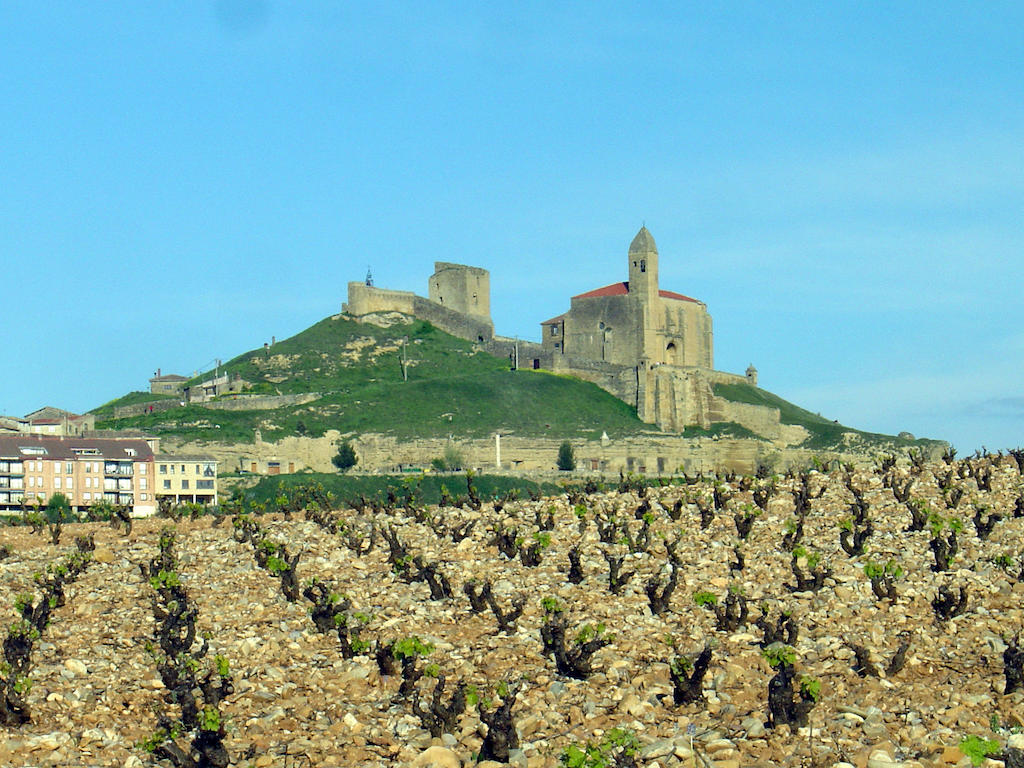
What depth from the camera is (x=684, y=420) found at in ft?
316

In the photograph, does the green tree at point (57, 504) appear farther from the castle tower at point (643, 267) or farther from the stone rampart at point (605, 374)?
the castle tower at point (643, 267)

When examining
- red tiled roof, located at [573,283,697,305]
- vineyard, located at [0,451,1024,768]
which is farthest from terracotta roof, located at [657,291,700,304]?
vineyard, located at [0,451,1024,768]

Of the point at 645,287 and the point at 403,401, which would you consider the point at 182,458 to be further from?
the point at 645,287

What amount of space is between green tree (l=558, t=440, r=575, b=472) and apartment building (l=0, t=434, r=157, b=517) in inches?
902

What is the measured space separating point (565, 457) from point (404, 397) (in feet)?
44.8

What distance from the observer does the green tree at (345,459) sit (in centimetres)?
8506

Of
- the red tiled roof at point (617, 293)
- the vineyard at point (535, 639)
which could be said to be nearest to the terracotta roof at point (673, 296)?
the red tiled roof at point (617, 293)

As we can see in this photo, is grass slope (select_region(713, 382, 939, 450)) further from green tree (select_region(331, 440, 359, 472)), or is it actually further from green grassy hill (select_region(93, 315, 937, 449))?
green tree (select_region(331, 440, 359, 472))

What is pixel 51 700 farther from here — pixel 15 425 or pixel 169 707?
Result: pixel 15 425

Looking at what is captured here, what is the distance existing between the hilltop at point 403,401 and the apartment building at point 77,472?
24.6 ft

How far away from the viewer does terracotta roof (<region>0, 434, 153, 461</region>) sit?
76375mm

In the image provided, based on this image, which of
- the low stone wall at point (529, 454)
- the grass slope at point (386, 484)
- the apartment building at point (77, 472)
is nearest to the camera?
the grass slope at point (386, 484)

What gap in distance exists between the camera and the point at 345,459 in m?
85.2

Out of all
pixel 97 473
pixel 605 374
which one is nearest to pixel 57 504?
pixel 97 473
